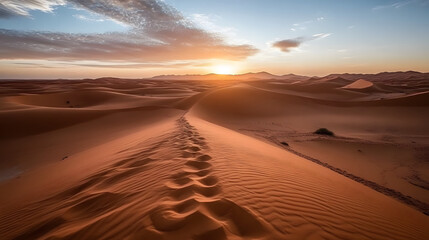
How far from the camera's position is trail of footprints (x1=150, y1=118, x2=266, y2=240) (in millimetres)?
2320

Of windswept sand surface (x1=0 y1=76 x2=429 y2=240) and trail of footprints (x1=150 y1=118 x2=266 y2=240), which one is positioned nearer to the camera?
trail of footprints (x1=150 y1=118 x2=266 y2=240)

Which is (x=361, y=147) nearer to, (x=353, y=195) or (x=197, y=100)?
(x=353, y=195)

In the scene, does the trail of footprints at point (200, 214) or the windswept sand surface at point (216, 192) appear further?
the windswept sand surface at point (216, 192)

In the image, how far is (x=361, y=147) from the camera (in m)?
9.56

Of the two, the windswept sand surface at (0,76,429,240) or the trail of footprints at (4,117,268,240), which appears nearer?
the trail of footprints at (4,117,268,240)

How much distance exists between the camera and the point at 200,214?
2518mm

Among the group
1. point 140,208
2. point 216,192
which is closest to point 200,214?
point 216,192

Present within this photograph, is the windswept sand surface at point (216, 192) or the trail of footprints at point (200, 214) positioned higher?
the trail of footprints at point (200, 214)

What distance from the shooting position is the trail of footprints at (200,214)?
7.61 feet

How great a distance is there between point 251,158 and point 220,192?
2.31m

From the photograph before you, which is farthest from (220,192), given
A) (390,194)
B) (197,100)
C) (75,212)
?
(197,100)

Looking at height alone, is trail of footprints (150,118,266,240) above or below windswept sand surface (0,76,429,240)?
above

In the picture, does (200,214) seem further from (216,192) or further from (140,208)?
(140,208)

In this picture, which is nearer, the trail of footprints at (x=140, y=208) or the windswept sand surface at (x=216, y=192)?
the trail of footprints at (x=140, y=208)
